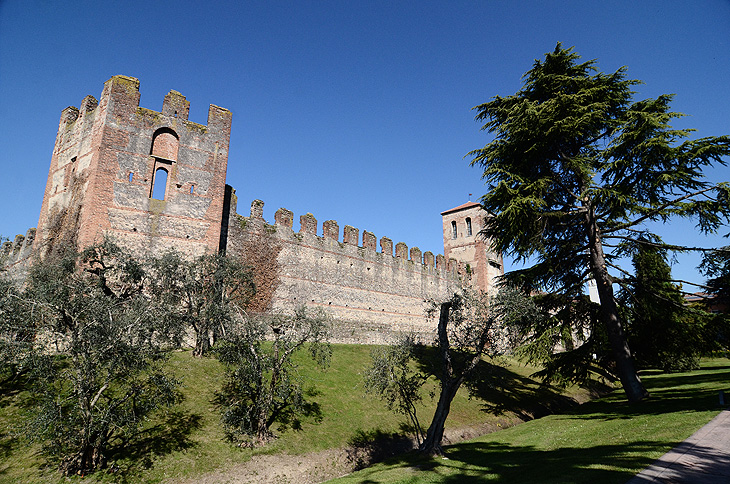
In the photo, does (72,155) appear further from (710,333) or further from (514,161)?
(710,333)

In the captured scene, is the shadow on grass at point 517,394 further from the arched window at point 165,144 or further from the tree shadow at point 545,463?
the arched window at point 165,144

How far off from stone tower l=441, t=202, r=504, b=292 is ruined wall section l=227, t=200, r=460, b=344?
5.80m

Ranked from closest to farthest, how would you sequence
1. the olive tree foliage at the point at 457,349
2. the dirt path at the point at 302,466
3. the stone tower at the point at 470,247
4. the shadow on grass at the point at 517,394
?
1. the dirt path at the point at 302,466
2. the olive tree foliage at the point at 457,349
3. the shadow on grass at the point at 517,394
4. the stone tower at the point at 470,247

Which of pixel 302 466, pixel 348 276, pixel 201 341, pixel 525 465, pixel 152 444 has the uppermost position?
pixel 348 276

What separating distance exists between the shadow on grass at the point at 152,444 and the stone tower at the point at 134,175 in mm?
8266

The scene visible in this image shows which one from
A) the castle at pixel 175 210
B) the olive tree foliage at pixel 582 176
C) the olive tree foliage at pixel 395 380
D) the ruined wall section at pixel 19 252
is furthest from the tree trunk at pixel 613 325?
the ruined wall section at pixel 19 252

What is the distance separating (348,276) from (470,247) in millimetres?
16330

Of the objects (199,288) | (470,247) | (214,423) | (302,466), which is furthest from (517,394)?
(470,247)

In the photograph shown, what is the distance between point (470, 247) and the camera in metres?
37.6

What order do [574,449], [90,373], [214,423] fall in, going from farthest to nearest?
[214,423] < [574,449] < [90,373]

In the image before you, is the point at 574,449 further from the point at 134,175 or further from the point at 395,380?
the point at 134,175

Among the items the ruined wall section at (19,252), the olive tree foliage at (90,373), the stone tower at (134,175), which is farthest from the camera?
the ruined wall section at (19,252)

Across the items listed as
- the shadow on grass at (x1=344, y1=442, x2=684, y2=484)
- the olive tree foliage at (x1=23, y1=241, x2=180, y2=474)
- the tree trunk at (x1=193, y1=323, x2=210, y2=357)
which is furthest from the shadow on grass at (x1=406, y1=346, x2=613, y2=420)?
the olive tree foliage at (x1=23, y1=241, x2=180, y2=474)

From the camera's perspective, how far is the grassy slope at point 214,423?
30.4 feet
